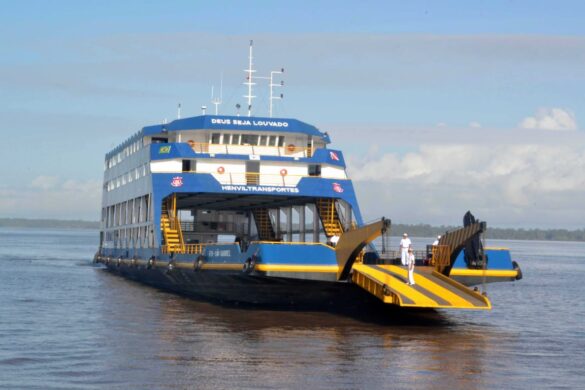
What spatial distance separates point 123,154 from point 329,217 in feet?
44.8

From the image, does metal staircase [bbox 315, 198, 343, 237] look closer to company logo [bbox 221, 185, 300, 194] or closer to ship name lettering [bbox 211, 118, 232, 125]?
company logo [bbox 221, 185, 300, 194]

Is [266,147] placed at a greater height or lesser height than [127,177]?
greater

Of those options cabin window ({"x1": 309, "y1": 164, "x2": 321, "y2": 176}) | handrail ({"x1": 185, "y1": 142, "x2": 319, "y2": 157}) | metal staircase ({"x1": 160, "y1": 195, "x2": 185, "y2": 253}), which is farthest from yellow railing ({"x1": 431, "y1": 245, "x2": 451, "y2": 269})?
metal staircase ({"x1": 160, "y1": 195, "x2": 185, "y2": 253})

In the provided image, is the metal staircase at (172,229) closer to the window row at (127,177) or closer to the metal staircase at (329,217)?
the window row at (127,177)

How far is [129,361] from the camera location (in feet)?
60.3

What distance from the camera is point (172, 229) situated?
115ft

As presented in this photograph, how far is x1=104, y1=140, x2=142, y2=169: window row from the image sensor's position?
133 ft

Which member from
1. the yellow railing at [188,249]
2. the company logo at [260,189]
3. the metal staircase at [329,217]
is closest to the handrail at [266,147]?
the metal staircase at [329,217]

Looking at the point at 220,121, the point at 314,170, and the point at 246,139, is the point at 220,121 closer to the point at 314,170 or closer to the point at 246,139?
the point at 246,139

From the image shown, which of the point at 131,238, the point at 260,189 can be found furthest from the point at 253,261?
the point at 131,238

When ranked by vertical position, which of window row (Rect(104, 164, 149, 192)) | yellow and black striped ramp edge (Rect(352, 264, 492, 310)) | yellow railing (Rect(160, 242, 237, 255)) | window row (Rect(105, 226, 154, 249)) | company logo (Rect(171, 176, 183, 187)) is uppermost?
window row (Rect(104, 164, 149, 192))

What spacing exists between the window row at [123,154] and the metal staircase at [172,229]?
5023 millimetres

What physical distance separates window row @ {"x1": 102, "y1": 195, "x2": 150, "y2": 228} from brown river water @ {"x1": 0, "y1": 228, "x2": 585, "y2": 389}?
565 centimetres

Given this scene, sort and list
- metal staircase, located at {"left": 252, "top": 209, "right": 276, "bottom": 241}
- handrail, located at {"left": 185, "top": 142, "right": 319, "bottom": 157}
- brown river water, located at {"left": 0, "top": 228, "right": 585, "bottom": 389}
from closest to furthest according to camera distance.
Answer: brown river water, located at {"left": 0, "top": 228, "right": 585, "bottom": 389}
handrail, located at {"left": 185, "top": 142, "right": 319, "bottom": 157}
metal staircase, located at {"left": 252, "top": 209, "right": 276, "bottom": 241}
